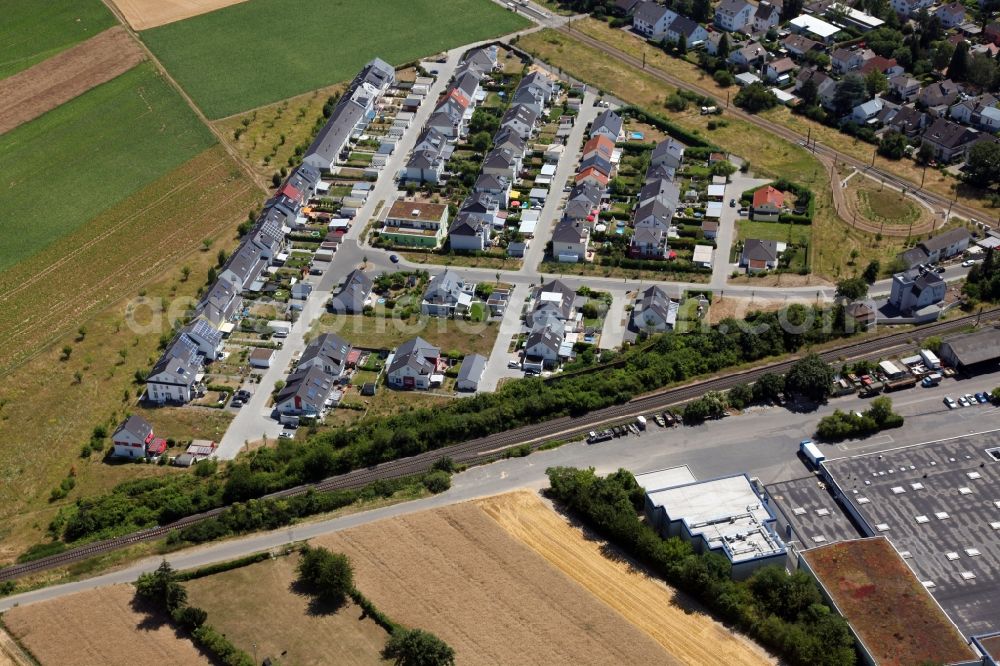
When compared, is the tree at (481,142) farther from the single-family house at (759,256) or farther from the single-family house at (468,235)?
the single-family house at (759,256)

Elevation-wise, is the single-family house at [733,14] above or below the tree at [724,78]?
above

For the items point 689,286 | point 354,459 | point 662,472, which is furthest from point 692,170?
point 354,459

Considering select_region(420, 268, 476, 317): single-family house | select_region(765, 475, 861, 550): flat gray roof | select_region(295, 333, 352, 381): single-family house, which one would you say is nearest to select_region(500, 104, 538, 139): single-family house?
select_region(420, 268, 476, 317): single-family house

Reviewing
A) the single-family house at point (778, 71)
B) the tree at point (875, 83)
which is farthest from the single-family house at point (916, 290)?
the single-family house at point (778, 71)

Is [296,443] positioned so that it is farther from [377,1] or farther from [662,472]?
[377,1]

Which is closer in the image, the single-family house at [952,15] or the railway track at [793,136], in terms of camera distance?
the railway track at [793,136]
